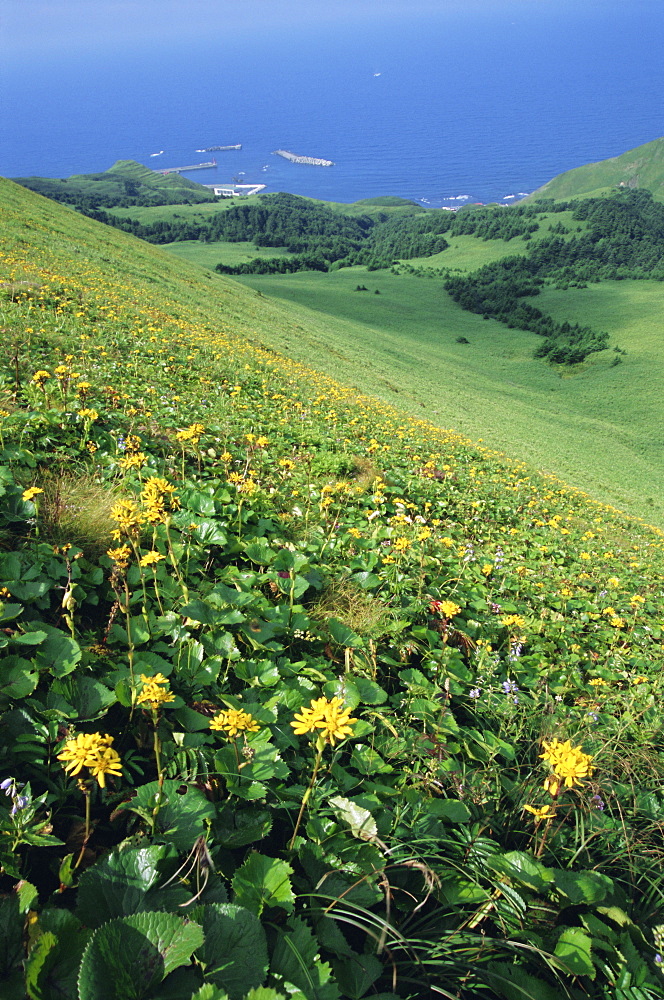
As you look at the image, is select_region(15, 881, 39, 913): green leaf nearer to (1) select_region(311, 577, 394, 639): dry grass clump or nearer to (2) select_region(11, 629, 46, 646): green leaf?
(2) select_region(11, 629, 46, 646): green leaf

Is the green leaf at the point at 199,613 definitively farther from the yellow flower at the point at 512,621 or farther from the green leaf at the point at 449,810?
the yellow flower at the point at 512,621

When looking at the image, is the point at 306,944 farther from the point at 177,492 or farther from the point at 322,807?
the point at 177,492

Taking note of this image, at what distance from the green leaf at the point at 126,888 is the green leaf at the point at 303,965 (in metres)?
0.31

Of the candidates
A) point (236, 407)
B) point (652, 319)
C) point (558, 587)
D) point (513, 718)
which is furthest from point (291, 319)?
point (652, 319)

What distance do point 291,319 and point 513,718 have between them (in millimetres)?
35887

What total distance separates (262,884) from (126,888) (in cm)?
41

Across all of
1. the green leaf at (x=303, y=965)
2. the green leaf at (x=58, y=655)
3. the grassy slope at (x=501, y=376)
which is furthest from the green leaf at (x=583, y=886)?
the grassy slope at (x=501, y=376)

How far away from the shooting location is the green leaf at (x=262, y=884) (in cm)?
151

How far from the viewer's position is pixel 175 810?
1.71 m

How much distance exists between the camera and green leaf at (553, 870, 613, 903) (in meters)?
1.82

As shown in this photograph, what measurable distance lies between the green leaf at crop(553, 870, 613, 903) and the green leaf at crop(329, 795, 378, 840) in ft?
2.33

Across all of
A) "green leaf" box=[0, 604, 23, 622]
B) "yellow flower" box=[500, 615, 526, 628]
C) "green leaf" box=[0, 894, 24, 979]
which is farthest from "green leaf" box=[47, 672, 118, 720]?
"yellow flower" box=[500, 615, 526, 628]

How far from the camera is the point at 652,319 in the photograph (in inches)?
2630

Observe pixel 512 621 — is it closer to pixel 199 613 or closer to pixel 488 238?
pixel 199 613
